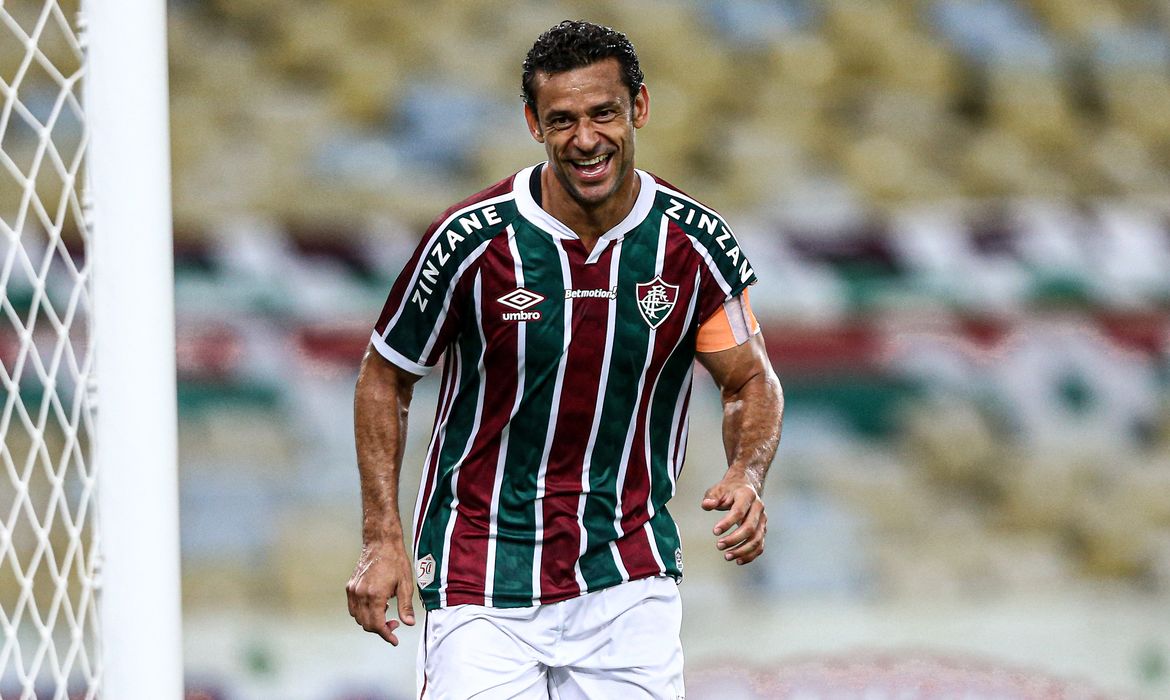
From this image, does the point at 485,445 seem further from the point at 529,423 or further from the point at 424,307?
the point at 424,307

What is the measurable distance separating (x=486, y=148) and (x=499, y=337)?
2469 mm

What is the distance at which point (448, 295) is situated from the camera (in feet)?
7.89

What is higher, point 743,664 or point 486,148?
point 486,148

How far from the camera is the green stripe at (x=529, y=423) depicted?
2393mm

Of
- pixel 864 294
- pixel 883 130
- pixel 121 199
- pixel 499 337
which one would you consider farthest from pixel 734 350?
pixel 883 130

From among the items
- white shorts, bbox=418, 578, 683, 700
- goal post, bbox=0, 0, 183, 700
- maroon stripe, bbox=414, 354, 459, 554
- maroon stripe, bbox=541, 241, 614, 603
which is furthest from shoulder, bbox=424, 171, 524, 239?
white shorts, bbox=418, 578, 683, 700

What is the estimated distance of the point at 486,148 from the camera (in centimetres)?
479

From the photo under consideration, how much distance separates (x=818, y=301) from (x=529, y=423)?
2.50 meters

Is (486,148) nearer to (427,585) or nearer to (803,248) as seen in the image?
(803,248)

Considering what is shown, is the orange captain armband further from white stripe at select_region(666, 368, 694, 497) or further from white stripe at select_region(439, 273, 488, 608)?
white stripe at select_region(439, 273, 488, 608)

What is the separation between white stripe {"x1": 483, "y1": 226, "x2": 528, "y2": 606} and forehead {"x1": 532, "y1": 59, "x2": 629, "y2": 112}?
22cm

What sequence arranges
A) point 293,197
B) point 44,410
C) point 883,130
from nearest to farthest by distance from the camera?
1. point 44,410
2. point 293,197
3. point 883,130

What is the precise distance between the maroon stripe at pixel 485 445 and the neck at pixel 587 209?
0.31 feet

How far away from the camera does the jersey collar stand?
2412mm
